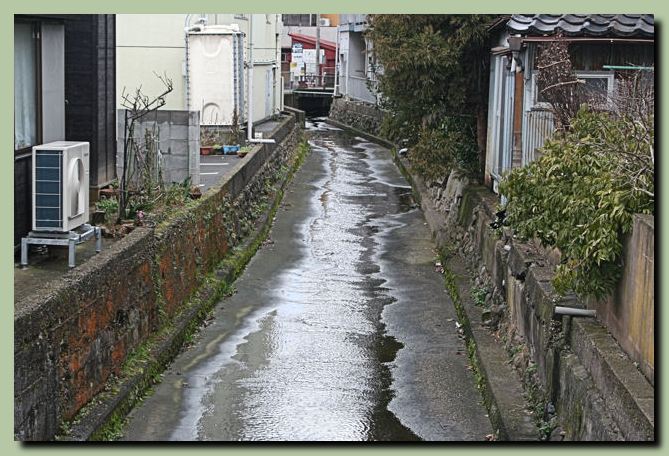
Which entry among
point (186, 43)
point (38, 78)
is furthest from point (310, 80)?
point (38, 78)

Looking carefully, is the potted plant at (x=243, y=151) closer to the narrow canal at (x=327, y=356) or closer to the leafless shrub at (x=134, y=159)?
the narrow canal at (x=327, y=356)

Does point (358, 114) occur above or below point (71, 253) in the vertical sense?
above

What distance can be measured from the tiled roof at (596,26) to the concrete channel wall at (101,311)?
17.3 feet

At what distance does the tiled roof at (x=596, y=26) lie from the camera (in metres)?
13.7

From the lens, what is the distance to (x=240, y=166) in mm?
20297

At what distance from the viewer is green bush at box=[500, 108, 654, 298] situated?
8.13 m

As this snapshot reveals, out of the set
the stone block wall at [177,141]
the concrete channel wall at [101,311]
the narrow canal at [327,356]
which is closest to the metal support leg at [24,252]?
the concrete channel wall at [101,311]

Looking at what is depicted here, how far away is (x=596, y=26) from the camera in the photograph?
44.9 feet

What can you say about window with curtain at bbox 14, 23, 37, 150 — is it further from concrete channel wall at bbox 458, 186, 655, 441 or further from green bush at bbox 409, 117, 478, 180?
green bush at bbox 409, 117, 478, 180

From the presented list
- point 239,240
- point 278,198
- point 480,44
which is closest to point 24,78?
point 239,240

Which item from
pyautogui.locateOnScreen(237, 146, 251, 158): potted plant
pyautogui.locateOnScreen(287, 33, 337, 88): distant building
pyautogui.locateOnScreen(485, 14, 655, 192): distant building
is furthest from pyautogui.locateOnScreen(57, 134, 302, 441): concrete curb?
pyautogui.locateOnScreen(287, 33, 337, 88): distant building

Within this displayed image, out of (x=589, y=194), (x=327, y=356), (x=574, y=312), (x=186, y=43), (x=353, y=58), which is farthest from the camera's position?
(x=353, y=58)

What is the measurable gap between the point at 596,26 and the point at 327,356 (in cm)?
541

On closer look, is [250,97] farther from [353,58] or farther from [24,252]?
[353,58]
